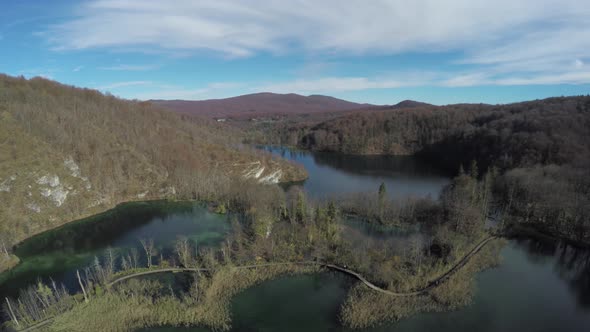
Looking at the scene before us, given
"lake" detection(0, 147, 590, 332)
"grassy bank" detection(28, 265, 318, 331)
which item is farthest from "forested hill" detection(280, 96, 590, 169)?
"grassy bank" detection(28, 265, 318, 331)

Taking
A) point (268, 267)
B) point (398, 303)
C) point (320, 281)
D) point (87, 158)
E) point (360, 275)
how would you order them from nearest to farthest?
Result: point (398, 303) → point (360, 275) → point (320, 281) → point (268, 267) → point (87, 158)

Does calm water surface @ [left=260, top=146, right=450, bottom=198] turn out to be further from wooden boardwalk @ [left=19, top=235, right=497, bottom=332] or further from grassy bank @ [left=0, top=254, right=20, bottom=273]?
grassy bank @ [left=0, top=254, right=20, bottom=273]

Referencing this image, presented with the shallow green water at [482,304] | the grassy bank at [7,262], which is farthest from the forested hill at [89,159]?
the shallow green water at [482,304]

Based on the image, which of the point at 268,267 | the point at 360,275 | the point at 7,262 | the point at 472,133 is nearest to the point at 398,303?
the point at 360,275

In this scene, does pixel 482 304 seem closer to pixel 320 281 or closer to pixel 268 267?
pixel 320 281

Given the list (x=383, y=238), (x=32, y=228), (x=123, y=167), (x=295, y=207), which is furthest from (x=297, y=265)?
(x=123, y=167)
